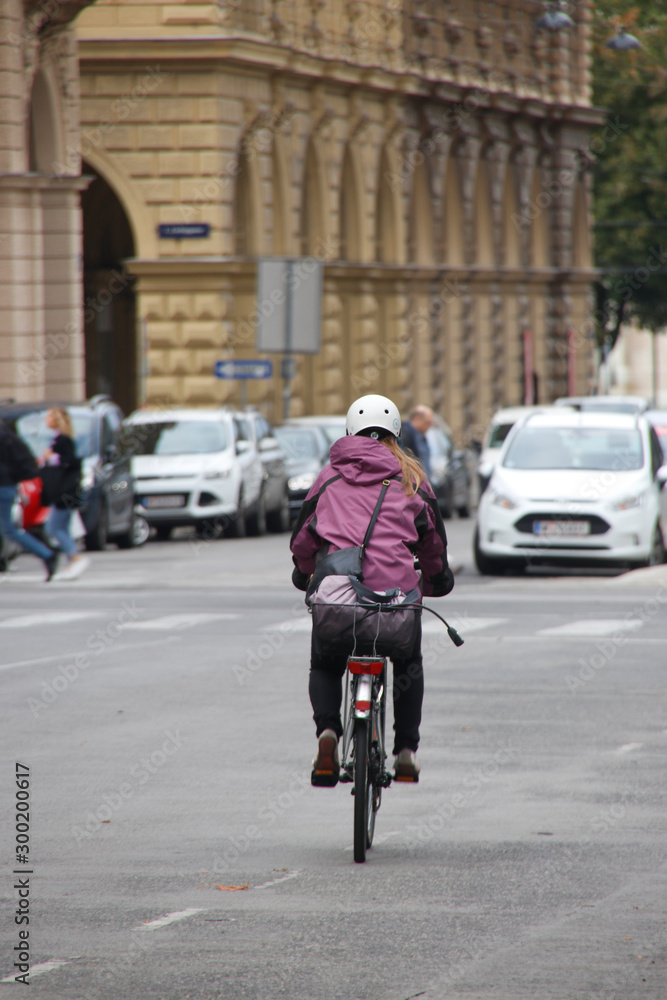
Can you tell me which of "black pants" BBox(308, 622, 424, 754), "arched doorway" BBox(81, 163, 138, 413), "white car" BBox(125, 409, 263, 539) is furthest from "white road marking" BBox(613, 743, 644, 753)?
"arched doorway" BBox(81, 163, 138, 413)

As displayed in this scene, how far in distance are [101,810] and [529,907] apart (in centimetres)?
239

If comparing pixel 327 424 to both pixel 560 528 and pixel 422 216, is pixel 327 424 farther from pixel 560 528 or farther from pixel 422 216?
pixel 422 216

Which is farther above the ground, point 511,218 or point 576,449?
point 511,218

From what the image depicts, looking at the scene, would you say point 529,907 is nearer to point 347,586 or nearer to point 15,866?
point 347,586

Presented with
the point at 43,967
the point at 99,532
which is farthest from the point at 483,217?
the point at 43,967

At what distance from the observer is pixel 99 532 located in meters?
26.0

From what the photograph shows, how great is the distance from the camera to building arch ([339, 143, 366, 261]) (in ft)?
147

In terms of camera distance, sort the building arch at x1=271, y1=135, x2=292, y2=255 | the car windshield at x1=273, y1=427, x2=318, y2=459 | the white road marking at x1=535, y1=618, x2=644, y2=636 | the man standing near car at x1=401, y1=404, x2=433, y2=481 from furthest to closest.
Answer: the building arch at x1=271, y1=135, x2=292, y2=255 < the car windshield at x1=273, y1=427, x2=318, y2=459 < the man standing near car at x1=401, y1=404, x2=433, y2=481 < the white road marking at x1=535, y1=618, x2=644, y2=636

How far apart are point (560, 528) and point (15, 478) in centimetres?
527

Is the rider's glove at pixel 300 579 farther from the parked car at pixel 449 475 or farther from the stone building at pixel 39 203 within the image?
the parked car at pixel 449 475

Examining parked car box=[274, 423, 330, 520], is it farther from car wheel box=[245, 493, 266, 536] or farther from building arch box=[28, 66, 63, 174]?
building arch box=[28, 66, 63, 174]

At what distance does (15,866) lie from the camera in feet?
25.2

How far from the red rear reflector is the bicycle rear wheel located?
0.18m

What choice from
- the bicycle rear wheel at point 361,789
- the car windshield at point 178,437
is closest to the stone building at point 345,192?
the car windshield at point 178,437
